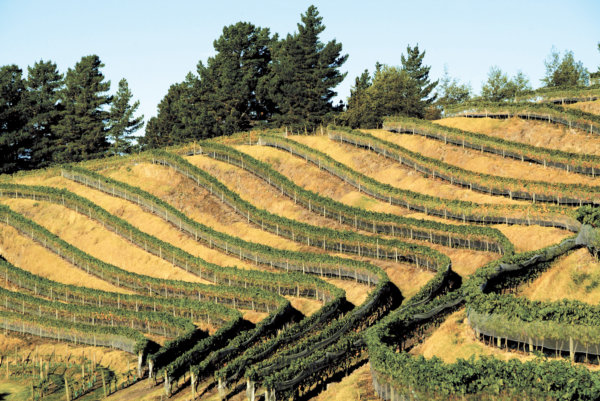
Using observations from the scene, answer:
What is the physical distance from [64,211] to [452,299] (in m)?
60.9

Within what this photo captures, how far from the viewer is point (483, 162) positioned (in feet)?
334

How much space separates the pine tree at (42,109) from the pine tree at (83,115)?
1911 millimetres

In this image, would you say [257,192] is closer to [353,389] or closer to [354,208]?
[354,208]

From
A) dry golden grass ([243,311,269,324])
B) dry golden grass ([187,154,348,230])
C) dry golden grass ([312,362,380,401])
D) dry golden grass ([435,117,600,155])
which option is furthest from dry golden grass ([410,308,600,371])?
dry golden grass ([435,117,600,155])

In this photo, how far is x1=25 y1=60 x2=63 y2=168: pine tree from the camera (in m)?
146

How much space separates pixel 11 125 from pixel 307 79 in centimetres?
5542

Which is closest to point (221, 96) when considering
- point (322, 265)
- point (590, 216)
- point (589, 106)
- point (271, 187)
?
point (271, 187)

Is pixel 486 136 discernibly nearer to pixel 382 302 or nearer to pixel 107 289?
pixel 382 302

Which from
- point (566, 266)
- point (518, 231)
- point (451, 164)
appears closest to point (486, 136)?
point (451, 164)

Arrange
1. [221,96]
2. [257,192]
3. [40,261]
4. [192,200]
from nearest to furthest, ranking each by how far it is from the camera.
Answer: [40,261] → [192,200] → [257,192] → [221,96]

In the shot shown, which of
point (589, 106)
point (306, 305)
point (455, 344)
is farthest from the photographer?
point (589, 106)

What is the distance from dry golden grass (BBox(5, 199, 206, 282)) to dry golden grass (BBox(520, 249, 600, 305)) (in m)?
37.8

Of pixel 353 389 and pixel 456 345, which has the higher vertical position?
pixel 456 345

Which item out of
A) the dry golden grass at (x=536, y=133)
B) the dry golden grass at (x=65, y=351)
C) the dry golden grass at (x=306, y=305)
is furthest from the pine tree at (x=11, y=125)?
the dry golden grass at (x=306, y=305)
